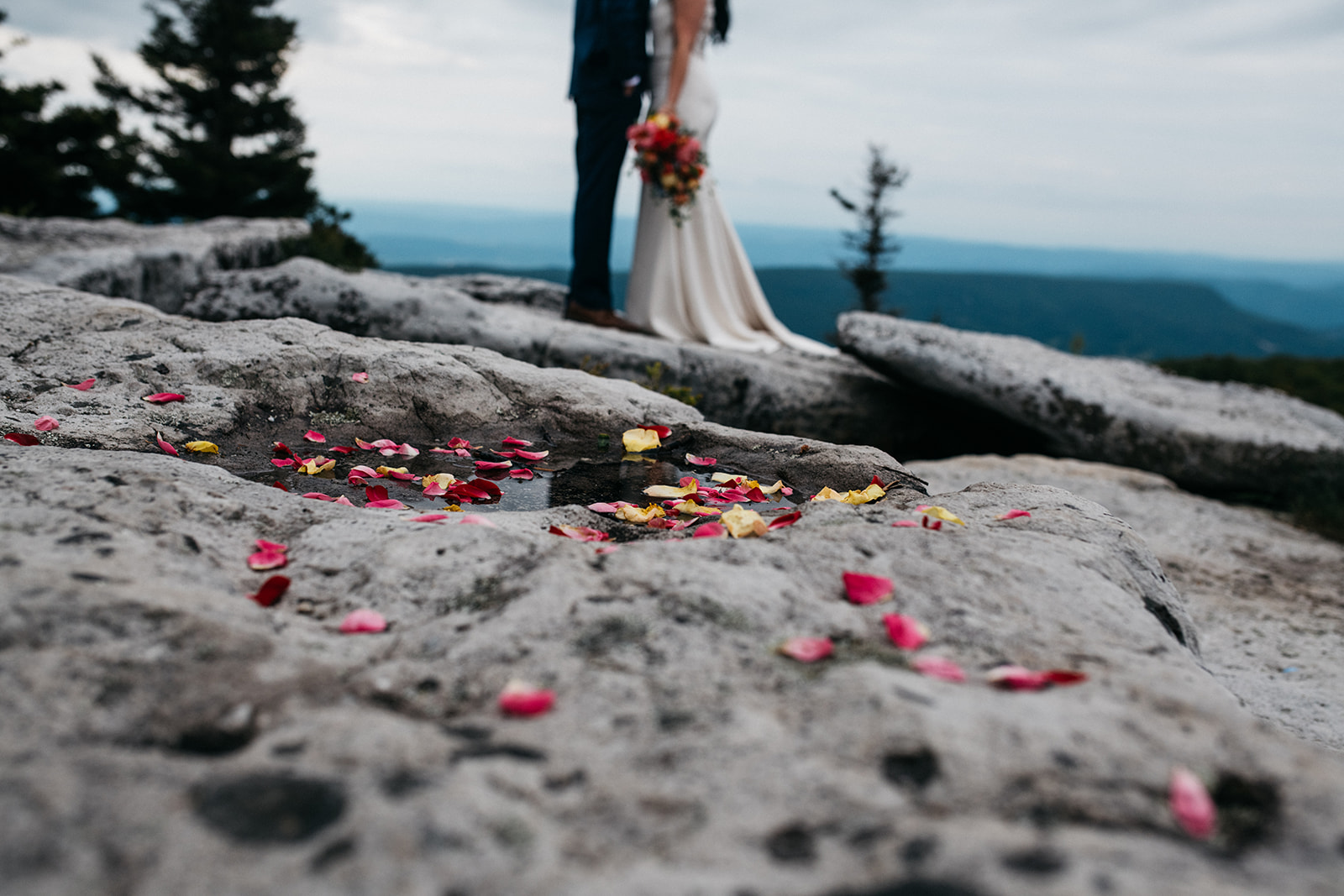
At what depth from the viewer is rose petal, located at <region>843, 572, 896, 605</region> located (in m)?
1.89

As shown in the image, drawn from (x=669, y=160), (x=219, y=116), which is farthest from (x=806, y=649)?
(x=219, y=116)

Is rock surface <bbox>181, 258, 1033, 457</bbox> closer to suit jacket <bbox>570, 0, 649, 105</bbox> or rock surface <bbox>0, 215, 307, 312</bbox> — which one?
rock surface <bbox>0, 215, 307, 312</bbox>

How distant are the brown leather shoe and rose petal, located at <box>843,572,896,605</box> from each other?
5890mm

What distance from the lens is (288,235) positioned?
945 centimetres

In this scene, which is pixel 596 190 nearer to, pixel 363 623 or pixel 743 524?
pixel 743 524

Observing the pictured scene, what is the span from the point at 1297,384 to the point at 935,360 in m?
11.0

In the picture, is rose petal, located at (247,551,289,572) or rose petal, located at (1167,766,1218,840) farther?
rose petal, located at (247,551,289,572)

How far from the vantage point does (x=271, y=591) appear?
1.90 metres

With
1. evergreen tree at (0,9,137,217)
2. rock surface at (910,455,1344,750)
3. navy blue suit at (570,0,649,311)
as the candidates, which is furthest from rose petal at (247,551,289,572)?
evergreen tree at (0,9,137,217)

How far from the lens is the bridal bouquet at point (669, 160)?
7.18 m

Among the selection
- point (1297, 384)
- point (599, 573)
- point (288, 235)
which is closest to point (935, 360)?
point (599, 573)

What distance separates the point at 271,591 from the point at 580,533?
0.87 m

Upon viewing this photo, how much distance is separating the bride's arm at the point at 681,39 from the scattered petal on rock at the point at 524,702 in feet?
22.0

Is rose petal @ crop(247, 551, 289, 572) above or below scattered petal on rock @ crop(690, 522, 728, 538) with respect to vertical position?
below
